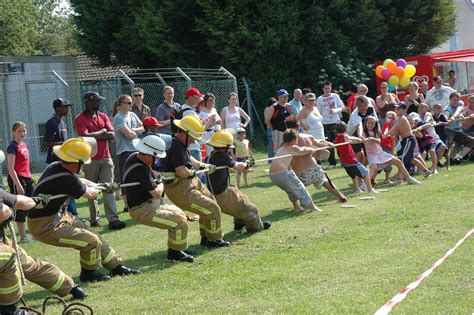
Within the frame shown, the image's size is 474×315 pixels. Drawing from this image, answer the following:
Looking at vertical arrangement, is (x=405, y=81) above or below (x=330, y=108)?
above

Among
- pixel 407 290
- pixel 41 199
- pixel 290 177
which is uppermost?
pixel 41 199

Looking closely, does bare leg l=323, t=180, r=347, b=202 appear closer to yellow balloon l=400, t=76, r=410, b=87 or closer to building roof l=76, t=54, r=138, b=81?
yellow balloon l=400, t=76, r=410, b=87

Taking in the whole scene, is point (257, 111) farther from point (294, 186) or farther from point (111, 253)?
point (111, 253)

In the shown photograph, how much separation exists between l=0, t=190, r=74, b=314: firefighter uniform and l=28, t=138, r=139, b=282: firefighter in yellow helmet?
26.6 inches

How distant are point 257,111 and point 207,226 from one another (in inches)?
637

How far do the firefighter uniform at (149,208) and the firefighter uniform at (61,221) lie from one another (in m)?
0.91

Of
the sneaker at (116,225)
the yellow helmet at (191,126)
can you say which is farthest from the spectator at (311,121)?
the yellow helmet at (191,126)

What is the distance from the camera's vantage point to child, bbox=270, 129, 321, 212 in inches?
495

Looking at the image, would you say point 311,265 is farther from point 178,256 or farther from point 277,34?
point 277,34

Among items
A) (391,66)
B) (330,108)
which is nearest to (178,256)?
(330,108)

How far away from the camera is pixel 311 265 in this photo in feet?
28.9

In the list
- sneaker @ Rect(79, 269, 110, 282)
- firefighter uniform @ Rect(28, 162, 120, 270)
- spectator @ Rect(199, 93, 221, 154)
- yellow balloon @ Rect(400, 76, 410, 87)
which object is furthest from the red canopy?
firefighter uniform @ Rect(28, 162, 120, 270)

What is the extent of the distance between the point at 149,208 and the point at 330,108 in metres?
9.72

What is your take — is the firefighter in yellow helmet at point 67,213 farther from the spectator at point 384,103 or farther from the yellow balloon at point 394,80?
the yellow balloon at point 394,80
